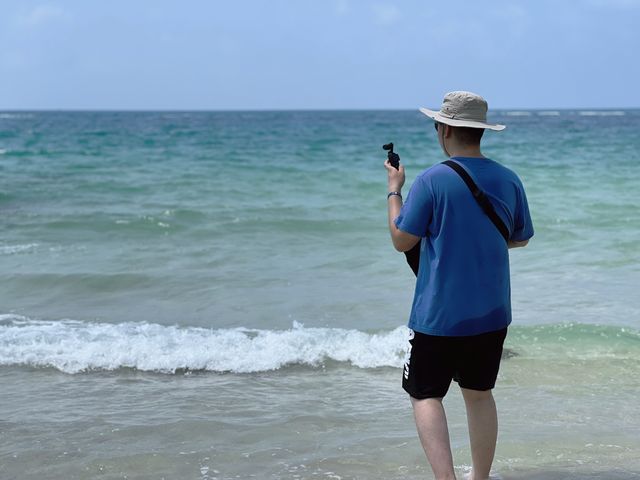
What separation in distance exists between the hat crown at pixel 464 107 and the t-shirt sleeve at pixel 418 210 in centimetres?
31

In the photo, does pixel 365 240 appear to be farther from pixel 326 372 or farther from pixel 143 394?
pixel 143 394

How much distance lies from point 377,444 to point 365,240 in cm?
771

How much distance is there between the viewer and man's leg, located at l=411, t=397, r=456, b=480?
138 inches

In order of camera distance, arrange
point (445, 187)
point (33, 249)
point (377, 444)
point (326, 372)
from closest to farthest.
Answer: point (445, 187) → point (377, 444) → point (326, 372) → point (33, 249)

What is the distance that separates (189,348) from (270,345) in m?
0.61

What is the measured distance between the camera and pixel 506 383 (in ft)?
19.4

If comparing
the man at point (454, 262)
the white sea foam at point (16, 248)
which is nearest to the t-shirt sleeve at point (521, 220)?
the man at point (454, 262)

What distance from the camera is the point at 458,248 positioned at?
3373mm

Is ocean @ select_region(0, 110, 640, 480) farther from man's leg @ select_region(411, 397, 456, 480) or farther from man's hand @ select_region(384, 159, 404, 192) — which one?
man's hand @ select_region(384, 159, 404, 192)

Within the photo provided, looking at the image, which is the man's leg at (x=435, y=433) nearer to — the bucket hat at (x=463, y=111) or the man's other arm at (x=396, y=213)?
the man's other arm at (x=396, y=213)

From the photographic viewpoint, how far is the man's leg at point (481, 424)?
12.1 ft

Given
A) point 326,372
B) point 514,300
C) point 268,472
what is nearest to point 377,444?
point 268,472

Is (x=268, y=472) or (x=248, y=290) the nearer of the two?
(x=268, y=472)

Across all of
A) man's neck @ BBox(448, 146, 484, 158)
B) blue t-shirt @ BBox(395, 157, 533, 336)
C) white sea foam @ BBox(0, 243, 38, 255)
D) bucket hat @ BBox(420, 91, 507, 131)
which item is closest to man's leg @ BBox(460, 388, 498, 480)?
blue t-shirt @ BBox(395, 157, 533, 336)
